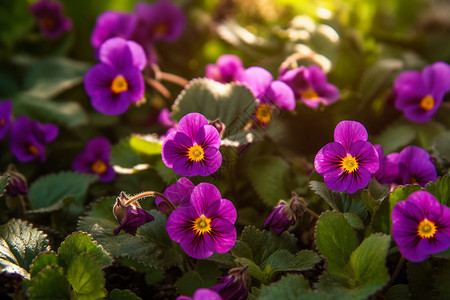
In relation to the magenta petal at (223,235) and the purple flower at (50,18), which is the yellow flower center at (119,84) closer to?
the magenta petal at (223,235)

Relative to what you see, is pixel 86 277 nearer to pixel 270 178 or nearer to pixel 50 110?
pixel 270 178

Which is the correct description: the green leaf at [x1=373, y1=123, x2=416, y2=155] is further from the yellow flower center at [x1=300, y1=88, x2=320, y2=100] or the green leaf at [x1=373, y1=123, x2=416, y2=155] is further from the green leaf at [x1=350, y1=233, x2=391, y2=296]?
the green leaf at [x1=350, y1=233, x2=391, y2=296]

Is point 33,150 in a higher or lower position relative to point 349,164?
lower

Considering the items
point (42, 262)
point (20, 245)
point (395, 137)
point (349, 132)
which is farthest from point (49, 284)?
point (395, 137)

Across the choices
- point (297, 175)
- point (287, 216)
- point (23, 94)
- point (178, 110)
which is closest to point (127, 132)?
point (23, 94)

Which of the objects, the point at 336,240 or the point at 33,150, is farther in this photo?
the point at 33,150

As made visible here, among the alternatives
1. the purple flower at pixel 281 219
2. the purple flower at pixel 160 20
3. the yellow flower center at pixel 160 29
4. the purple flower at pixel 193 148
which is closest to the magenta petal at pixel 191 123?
the purple flower at pixel 193 148

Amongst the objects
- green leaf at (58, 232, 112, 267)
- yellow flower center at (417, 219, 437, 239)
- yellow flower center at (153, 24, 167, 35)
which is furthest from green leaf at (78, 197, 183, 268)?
yellow flower center at (153, 24, 167, 35)
